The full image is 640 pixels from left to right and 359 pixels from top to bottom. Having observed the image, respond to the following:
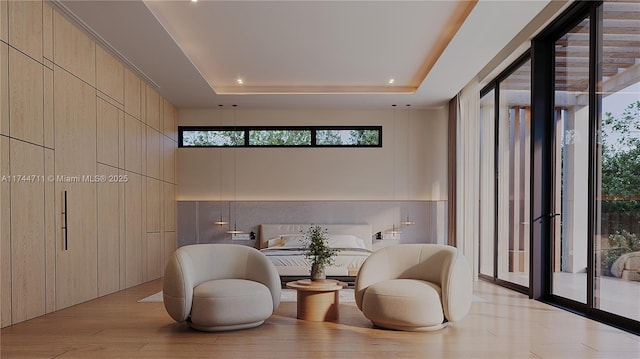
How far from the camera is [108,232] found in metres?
6.22

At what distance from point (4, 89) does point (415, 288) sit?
3489 mm

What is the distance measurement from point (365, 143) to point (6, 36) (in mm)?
6132

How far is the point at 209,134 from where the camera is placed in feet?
31.2

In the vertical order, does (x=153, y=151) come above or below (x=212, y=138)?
below

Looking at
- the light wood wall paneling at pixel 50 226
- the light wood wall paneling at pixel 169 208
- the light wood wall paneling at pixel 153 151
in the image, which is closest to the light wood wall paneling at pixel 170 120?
the light wood wall paneling at pixel 153 151

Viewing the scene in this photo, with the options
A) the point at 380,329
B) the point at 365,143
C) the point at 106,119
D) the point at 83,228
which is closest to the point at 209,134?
the point at 365,143

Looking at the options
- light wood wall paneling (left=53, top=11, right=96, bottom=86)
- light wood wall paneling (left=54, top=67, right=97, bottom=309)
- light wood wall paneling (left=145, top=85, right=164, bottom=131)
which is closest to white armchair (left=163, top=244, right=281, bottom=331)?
light wood wall paneling (left=54, top=67, right=97, bottom=309)

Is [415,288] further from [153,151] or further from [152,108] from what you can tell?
[152,108]

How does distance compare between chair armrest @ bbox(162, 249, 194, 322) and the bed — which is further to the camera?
the bed

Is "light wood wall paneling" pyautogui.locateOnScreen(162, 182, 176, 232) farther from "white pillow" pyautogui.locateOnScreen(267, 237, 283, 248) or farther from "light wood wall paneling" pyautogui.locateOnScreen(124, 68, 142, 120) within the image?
"light wood wall paneling" pyautogui.locateOnScreen(124, 68, 142, 120)

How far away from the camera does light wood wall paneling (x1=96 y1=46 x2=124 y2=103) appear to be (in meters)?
6.03

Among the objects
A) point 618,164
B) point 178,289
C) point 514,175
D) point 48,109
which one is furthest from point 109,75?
point 618,164

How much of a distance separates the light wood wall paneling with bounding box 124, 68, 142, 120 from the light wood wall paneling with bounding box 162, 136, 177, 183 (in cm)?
133

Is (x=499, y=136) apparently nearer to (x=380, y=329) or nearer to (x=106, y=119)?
(x=380, y=329)
